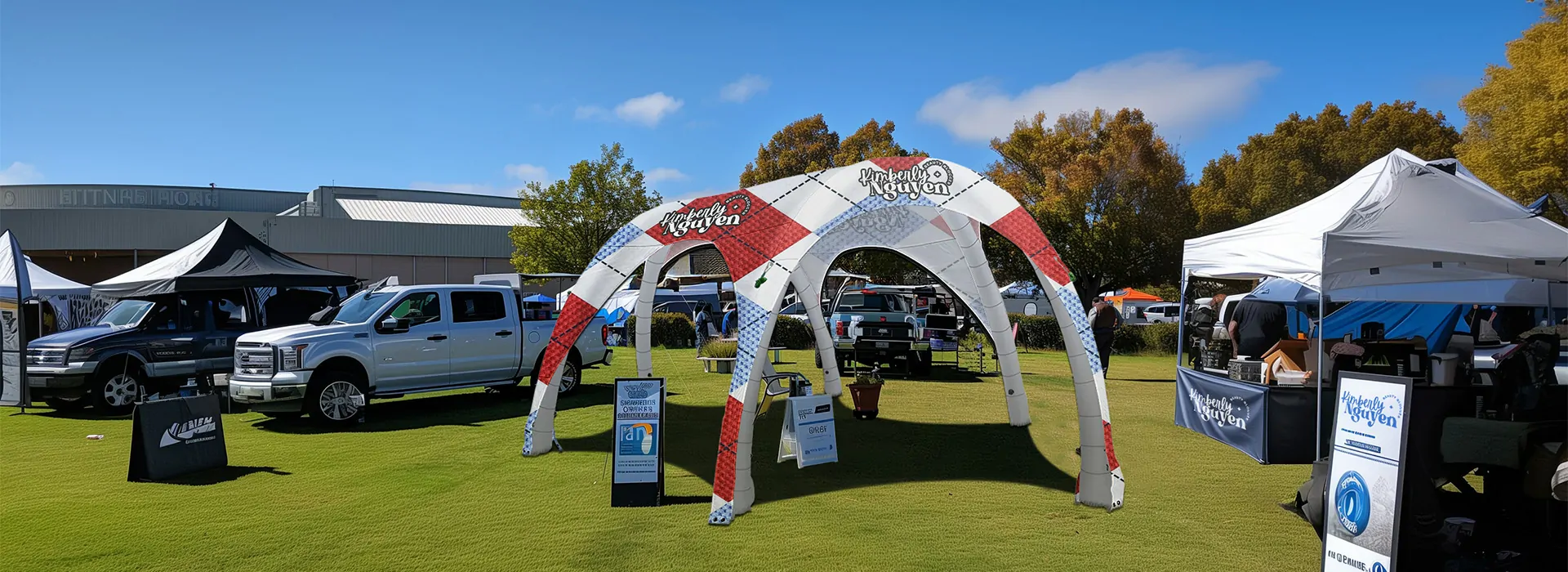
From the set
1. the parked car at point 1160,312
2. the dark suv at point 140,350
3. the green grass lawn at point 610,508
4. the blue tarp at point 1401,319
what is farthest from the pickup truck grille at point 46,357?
the parked car at point 1160,312

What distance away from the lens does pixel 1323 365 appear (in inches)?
364

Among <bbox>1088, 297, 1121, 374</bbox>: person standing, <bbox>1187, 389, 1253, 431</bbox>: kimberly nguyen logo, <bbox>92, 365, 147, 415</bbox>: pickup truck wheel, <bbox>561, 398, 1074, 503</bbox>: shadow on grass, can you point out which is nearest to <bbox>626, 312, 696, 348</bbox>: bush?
<bbox>1088, 297, 1121, 374</bbox>: person standing

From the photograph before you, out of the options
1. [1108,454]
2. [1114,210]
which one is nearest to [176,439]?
[1108,454]

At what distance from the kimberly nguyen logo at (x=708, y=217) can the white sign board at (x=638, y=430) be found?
5.30 feet

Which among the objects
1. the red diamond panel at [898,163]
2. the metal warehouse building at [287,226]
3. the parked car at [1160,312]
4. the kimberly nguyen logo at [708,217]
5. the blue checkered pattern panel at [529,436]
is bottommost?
the blue checkered pattern panel at [529,436]

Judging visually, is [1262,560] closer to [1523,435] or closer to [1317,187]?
[1523,435]

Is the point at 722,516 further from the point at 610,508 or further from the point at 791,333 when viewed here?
the point at 791,333

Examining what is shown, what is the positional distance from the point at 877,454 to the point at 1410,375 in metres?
5.26

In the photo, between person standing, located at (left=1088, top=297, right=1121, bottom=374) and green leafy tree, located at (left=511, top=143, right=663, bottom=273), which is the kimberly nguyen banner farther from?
green leafy tree, located at (left=511, top=143, right=663, bottom=273)

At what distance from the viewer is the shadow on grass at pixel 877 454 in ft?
27.2

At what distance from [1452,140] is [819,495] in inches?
1362

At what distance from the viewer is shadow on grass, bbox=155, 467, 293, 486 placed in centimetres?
816

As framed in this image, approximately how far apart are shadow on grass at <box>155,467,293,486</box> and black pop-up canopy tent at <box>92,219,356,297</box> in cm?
536

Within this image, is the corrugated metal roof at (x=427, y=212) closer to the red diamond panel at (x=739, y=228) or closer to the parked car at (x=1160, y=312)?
the parked car at (x=1160, y=312)
